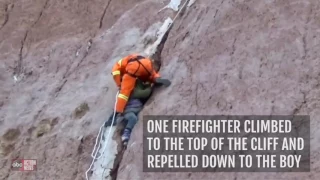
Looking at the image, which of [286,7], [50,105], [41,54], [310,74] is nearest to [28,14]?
[41,54]

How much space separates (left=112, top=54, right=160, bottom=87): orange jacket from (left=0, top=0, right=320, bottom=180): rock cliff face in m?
0.25

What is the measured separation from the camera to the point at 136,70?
334 inches

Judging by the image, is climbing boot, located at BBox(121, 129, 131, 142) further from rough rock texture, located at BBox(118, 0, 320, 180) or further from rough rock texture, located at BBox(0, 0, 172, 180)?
rough rock texture, located at BBox(0, 0, 172, 180)

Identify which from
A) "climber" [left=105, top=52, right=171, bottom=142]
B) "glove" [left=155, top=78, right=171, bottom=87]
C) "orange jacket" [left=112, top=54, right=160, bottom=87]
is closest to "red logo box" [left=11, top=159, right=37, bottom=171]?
"climber" [left=105, top=52, right=171, bottom=142]

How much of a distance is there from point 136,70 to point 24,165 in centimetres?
212

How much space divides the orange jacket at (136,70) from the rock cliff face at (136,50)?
0.25 meters

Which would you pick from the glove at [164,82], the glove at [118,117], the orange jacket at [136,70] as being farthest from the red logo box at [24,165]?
the glove at [164,82]

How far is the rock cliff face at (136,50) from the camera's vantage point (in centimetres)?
780

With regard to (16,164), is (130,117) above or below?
above

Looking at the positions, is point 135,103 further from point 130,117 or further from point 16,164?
point 16,164

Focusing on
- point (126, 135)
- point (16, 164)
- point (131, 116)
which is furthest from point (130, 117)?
point (16, 164)

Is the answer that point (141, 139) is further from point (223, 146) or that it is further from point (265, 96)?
point (265, 96)

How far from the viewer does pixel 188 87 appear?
829 centimetres

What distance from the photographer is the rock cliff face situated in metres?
7.80
